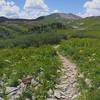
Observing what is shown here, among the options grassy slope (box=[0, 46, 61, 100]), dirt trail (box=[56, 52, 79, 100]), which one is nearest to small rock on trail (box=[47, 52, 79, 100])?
dirt trail (box=[56, 52, 79, 100])

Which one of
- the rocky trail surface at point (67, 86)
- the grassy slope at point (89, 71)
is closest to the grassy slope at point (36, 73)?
the rocky trail surface at point (67, 86)

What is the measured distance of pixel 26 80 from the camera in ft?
58.3

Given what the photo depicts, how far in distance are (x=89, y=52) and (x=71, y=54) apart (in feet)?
6.23

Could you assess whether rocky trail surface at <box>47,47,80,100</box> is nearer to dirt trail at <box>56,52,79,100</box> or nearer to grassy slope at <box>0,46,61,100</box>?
dirt trail at <box>56,52,79,100</box>

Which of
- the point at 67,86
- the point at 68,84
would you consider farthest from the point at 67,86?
the point at 68,84

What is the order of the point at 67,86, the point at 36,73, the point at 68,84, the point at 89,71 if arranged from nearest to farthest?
the point at 67,86 < the point at 68,84 < the point at 89,71 < the point at 36,73

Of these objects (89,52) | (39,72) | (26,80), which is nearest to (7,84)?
(26,80)

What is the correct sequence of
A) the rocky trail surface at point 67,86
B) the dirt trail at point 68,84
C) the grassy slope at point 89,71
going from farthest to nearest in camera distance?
1. the dirt trail at point 68,84
2. the rocky trail surface at point 67,86
3. the grassy slope at point 89,71

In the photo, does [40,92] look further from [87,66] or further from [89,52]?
[89,52]

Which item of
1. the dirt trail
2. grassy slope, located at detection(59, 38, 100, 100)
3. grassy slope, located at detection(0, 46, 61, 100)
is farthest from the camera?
grassy slope, located at detection(0, 46, 61, 100)

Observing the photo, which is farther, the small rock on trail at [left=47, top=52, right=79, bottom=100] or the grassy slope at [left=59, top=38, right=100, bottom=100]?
the small rock on trail at [left=47, top=52, right=79, bottom=100]

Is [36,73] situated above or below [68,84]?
above

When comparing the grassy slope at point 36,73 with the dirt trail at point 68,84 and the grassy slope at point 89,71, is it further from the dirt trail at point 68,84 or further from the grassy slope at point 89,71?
the grassy slope at point 89,71

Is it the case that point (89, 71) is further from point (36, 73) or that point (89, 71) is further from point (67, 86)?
point (36, 73)
